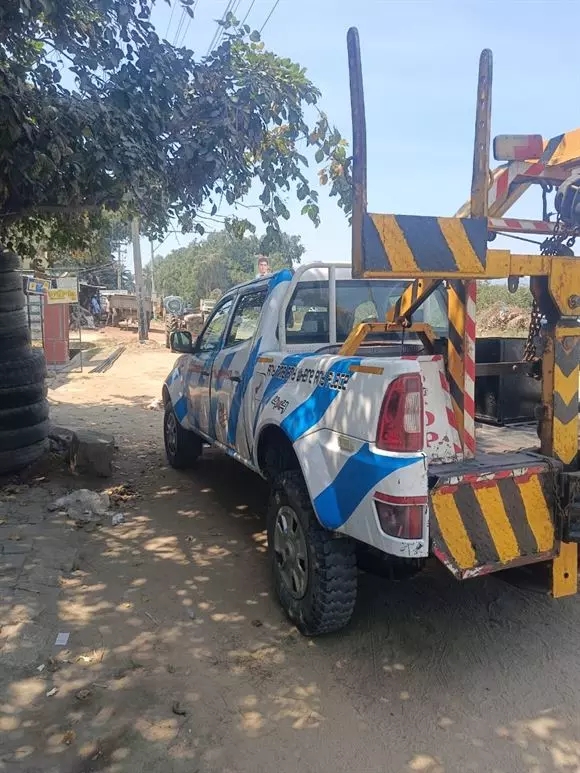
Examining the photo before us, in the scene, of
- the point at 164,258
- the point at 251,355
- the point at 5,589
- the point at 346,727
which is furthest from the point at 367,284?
the point at 164,258

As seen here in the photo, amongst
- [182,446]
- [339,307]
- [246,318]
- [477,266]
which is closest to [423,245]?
[477,266]

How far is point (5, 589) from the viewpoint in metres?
3.71

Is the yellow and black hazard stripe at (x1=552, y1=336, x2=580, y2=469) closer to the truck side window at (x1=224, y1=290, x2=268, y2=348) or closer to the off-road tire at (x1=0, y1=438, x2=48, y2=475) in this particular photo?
the truck side window at (x1=224, y1=290, x2=268, y2=348)

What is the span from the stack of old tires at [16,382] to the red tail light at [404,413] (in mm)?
4475

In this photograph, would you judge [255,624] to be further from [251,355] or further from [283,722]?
[251,355]

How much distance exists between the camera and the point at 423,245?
2.65 m

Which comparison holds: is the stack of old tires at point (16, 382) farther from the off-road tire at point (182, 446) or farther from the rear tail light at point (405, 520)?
the rear tail light at point (405, 520)

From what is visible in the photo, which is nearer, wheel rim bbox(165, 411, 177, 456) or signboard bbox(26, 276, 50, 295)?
wheel rim bbox(165, 411, 177, 456)

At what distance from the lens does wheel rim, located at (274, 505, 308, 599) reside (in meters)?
3.22

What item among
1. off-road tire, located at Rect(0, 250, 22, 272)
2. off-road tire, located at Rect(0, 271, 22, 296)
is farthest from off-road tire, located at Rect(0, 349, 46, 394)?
off-road tire, located at Rect(0, 250, 22, 272)

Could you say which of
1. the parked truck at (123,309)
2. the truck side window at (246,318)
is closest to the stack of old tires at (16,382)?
the truck side window at (246,318)

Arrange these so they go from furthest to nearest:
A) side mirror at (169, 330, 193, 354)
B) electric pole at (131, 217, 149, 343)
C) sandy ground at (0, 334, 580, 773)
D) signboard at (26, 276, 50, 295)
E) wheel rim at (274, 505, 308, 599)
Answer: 1. electric pole at (131, 217, 149, 343)
2. signboard at (26, 276, 50, 295)
3. side mirror at (169, 330, 193, 354)
4. wheel rim at (274, 505, 308, 599)
5. sandy ground at (0, 334, 580, 773)

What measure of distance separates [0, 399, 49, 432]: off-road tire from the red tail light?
14.7 ft

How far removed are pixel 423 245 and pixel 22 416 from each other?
4688mm
